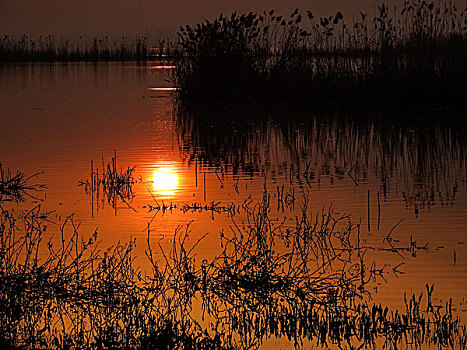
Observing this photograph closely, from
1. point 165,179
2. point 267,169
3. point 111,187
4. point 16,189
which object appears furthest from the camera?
point 267,169

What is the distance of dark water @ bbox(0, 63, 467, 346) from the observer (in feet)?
18.4

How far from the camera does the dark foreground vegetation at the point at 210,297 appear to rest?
3.79 m

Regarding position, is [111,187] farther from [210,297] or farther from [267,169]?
[210,297]

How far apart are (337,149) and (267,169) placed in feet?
5.78

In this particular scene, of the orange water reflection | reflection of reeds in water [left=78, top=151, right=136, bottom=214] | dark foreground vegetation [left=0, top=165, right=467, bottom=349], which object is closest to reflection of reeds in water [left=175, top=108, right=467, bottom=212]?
the orange water reflection

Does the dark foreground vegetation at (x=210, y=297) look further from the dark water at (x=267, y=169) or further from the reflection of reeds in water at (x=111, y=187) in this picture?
the reflection of reeds in water at (x=111, y=187)

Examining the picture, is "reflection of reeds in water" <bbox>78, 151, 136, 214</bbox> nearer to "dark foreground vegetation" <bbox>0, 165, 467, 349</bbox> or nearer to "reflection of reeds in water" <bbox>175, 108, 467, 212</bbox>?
"reflection of reeds in water" <bbox>175, 108, 467, 212</bbox>

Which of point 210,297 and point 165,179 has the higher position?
point 165,179

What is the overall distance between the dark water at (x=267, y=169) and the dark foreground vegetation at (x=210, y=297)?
188 millimetres

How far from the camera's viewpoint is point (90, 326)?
3982 mm

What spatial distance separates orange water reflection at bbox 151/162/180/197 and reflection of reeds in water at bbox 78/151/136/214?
218 millimetres

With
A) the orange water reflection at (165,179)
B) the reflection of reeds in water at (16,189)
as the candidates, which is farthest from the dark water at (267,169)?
the reflection of reeds in water at (16,189)

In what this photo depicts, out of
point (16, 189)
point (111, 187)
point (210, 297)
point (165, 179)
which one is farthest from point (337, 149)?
point (210, 297)

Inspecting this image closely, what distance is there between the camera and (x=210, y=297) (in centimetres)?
439
